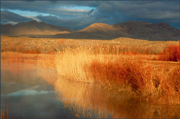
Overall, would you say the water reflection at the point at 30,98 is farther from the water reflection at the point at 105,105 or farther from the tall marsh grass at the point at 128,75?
the tall marsh grass at the point at 128,75

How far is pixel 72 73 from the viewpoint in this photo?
33.8 feet

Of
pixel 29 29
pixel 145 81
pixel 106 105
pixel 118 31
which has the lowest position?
pixel 106 105

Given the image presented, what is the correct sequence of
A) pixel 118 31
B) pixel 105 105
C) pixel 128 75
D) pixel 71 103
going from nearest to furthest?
pixel 105 105 → pixel 71 103 → pixel 128 75 → pixel 118 31

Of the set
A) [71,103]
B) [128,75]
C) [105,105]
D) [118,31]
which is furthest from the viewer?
[118,31]

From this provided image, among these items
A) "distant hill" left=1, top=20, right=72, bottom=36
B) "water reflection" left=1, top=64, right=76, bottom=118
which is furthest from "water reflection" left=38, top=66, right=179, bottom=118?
"distant hill" left=1, top=20, right=72, bottom=36

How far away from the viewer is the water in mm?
5398

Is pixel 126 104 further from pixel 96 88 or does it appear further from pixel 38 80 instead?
pixel 38 80

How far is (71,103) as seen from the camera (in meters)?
6.27

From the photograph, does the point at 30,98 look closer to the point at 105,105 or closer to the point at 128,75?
the point at 105,105

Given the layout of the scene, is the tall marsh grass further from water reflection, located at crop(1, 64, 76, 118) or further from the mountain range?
the mountain range

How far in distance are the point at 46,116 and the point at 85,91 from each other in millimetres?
2731

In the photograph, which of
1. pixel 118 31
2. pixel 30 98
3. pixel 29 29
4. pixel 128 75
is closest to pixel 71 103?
pixel 30 98

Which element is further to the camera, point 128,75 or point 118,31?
point 118,31

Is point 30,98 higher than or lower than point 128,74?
lower
